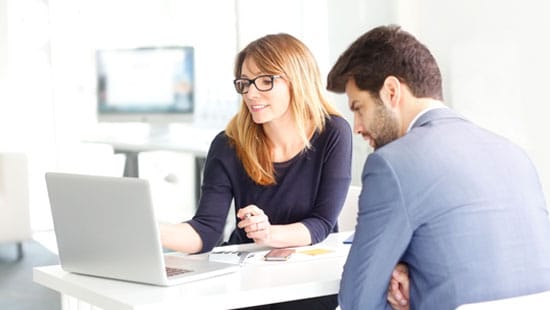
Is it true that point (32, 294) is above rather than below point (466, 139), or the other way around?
below

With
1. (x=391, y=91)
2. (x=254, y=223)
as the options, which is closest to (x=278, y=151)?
(x=254, y=223)

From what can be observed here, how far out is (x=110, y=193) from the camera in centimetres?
204

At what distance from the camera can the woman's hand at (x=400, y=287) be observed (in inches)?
73.8

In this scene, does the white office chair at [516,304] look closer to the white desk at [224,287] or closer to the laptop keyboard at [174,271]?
the white desk at [224,287]

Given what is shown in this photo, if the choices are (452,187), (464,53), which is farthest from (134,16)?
(452,187)

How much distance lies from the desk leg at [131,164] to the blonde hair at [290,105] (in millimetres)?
3332

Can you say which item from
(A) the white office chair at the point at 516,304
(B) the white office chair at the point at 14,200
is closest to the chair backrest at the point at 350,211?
(A) the white office chair at the point at 516,304

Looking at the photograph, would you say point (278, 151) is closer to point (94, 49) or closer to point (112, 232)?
point (112, 232)

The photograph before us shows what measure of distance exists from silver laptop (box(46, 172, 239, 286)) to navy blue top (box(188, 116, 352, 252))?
1.56 feet

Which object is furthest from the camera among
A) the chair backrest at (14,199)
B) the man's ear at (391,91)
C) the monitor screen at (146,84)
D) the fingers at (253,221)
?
the monitor screen at (146,84)

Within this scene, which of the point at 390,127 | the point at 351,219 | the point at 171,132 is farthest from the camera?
the point at 171,132

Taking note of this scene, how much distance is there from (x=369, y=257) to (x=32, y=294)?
11.2 feet

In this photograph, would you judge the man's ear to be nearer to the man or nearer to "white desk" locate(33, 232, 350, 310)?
the man

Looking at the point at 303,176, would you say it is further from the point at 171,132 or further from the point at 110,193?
the point at 171,132
